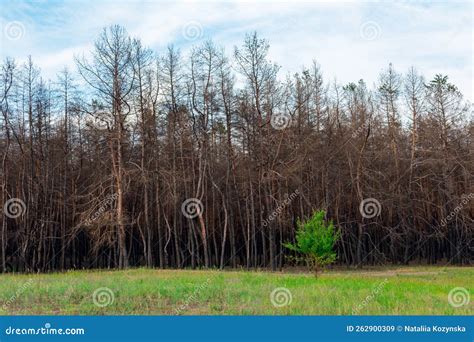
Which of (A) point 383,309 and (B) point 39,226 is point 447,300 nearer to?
(A) point 383,309

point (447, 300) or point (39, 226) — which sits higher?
point (39, 226)

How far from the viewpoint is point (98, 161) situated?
4181 cm

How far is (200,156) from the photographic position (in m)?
39.2

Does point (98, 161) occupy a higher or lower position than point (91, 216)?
higher

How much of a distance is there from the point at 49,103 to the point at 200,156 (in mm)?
12596

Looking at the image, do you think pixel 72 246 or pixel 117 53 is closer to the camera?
pixel 117 53

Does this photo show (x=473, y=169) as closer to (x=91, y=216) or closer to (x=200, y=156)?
(x=200, y=156)

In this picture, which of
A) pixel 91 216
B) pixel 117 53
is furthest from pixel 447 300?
pixel 117 53

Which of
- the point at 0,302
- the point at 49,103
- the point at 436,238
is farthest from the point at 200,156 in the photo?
the point at 0,302

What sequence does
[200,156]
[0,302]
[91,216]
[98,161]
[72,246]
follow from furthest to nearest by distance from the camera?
[72,246]
[98,161]
[200,156]
[91,216]
[0,302]

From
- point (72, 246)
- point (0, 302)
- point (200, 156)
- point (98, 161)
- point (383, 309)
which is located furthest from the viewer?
point (72, 246)

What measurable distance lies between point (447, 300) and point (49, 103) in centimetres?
3425

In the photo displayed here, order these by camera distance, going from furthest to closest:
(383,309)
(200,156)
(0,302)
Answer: (200,156) < (0,302) < (383,309)

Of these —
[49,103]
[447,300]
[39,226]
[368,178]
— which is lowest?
[447,300]
